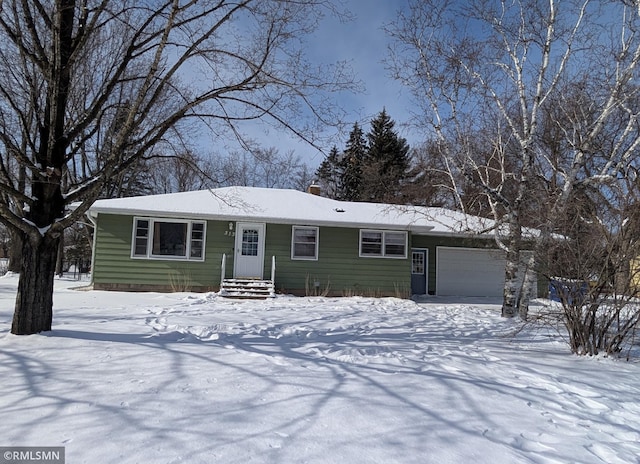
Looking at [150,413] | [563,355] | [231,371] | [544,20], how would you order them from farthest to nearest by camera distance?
[544,20] → [563,355] → [231,371] → [150,413]

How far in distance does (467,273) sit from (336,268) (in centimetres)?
553

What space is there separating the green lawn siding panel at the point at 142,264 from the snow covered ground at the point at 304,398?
654 cm

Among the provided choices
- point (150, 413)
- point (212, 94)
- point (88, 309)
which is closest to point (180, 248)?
point (88, 309)

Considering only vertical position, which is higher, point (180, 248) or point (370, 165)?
point (370, 165)

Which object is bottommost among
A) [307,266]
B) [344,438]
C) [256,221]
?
[344,438]

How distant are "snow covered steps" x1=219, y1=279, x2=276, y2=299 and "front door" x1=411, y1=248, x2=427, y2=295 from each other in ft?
18.6

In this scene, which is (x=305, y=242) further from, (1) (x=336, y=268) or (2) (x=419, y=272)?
(2) (x=419, y=272)

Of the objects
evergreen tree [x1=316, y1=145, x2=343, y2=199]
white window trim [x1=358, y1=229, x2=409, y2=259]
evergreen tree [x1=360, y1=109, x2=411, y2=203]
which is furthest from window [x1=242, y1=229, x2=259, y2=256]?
evergreen tree [x1=316, y1=145, x2=343, y2=199]

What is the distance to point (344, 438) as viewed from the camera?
2740mm

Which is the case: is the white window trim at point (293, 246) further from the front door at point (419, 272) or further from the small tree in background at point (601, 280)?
the small tree in background at point (601, 280)

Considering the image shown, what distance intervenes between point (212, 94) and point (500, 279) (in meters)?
13.6

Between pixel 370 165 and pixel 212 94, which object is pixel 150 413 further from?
pixel 370 165

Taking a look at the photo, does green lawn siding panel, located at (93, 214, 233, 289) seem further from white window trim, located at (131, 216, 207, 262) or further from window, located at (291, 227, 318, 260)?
window, located at (291, 227, 318, 260)

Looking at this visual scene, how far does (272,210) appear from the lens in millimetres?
13266
